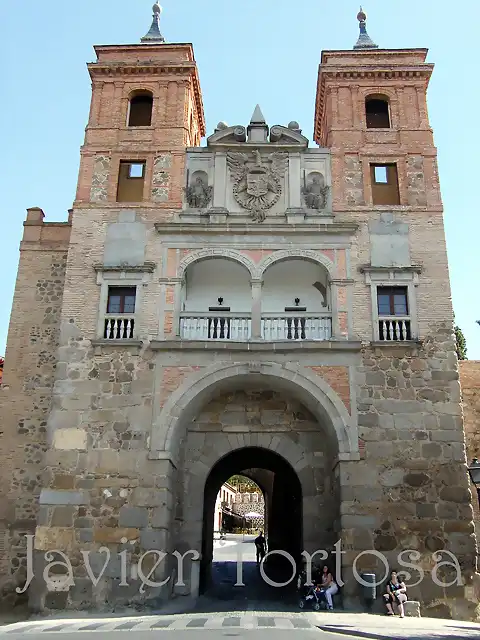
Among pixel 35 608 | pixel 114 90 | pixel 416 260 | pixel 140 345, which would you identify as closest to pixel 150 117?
pixel 114 90

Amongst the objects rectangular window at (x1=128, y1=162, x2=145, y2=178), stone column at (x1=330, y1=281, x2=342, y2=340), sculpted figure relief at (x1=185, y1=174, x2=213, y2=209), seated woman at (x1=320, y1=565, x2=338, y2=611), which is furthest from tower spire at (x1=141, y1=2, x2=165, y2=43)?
seated woman at (x1=320, y1=565, x2=338, y2=611)

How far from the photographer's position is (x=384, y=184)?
1633 cm

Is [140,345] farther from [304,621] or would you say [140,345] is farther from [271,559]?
[271,559]

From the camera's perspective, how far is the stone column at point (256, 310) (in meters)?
14.6

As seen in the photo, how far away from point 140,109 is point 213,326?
22.9 ft

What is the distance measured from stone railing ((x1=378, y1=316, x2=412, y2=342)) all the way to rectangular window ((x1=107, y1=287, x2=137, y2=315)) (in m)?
5.71

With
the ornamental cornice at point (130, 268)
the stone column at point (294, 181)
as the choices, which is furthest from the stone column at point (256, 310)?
the ornamental cornice at point (130, 268)

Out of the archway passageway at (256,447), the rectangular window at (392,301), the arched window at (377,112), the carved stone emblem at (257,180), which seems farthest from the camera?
the arched window at (377,112)

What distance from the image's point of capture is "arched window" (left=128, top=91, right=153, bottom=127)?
1753 cm

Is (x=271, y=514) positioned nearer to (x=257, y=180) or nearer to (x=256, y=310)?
(x=256, y=310)

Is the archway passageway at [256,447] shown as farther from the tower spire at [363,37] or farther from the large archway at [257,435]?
the tower spire at [363,37]

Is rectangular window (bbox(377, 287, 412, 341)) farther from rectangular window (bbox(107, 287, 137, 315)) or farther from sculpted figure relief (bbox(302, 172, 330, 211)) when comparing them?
rectangular window (bbox(107, 287, 137, 315))

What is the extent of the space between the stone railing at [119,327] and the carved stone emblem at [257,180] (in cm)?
389

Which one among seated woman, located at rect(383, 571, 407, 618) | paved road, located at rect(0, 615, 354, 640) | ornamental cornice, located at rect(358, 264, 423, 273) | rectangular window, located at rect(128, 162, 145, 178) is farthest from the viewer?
rectangular window, located at rect(128, 162, 145, 178)
